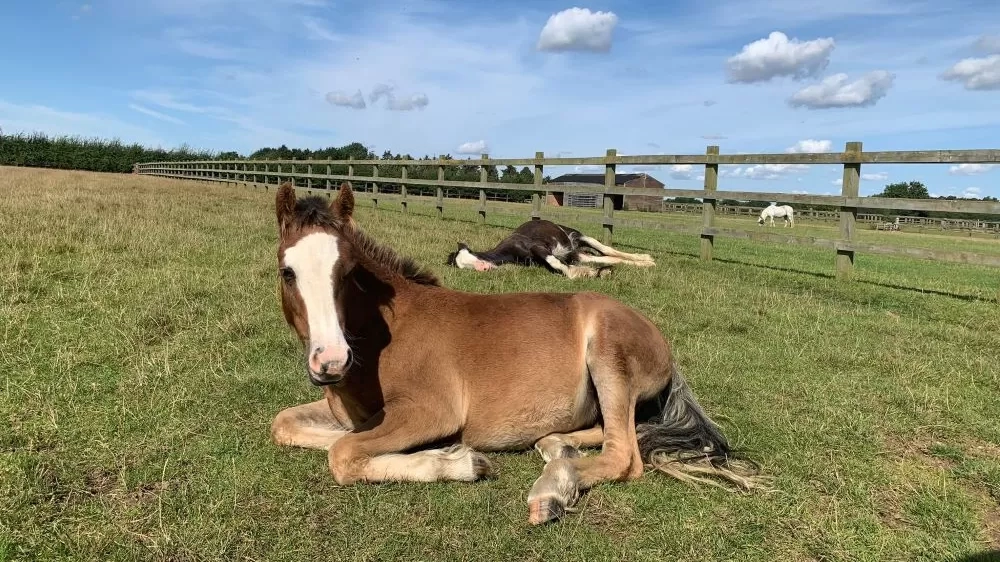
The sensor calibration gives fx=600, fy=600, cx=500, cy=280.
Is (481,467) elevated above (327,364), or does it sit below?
below

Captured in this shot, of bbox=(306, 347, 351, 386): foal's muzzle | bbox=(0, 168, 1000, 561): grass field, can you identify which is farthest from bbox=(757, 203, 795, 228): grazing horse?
bbox=(306, 347, 351, 386): foal's muzzle

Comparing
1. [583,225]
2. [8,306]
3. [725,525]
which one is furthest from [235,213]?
[725,525]

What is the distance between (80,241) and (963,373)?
1045 cm

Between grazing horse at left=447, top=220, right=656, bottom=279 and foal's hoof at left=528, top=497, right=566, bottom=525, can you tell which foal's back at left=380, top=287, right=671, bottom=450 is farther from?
grazing horse at left=447, top=220, right=656, bottom=279

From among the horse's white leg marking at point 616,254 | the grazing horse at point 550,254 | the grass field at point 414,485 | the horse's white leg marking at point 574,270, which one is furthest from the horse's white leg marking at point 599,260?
the grass field at point 414,485

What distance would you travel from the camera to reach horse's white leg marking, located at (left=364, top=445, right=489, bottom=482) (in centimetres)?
Answer: 324

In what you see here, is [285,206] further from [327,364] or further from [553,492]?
[553,492]

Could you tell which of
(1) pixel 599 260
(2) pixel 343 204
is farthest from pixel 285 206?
(1) pixel 599 260

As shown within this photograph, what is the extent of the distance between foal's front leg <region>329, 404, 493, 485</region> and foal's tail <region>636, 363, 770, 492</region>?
40.8 inches

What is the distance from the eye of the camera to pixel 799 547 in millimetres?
2770

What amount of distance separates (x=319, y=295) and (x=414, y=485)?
114 cm

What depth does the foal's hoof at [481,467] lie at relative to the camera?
10.9 feet

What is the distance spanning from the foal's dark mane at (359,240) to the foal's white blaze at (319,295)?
18 centimetres

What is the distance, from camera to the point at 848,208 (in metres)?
9.27
